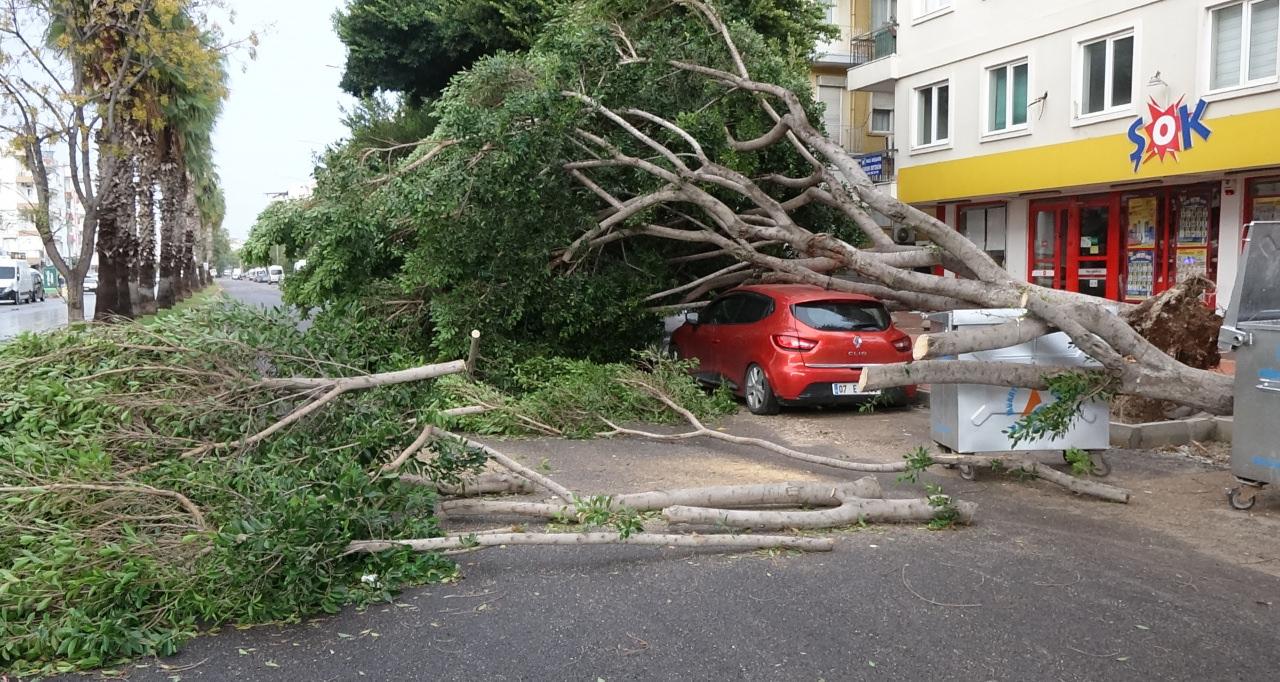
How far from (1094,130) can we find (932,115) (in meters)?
5.13

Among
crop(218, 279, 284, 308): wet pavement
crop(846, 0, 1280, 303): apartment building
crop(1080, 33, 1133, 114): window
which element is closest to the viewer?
crop(218, 279, 284, 308): wet pavement

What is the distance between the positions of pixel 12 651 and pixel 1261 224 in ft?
25.4

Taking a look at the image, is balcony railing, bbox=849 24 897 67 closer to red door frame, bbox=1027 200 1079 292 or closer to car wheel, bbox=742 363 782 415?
red door frame, bbox=1027 200 1079 292

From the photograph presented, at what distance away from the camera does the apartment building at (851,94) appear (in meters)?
29.6

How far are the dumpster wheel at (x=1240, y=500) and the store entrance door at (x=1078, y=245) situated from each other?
13111 millimetres

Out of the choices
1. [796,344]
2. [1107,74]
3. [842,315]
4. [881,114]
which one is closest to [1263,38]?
[1107,74]

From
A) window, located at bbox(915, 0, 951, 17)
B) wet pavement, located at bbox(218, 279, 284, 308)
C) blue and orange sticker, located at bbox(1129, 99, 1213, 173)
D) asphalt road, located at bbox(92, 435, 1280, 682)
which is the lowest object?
asphalt road, located at bbox(92, 435, 1280, 682)

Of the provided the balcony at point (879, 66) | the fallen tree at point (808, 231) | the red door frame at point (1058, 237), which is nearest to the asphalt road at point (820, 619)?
the fallen tree at point (808, 231)

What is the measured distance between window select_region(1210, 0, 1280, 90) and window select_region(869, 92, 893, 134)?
13.8m

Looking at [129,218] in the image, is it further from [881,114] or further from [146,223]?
[881,114]

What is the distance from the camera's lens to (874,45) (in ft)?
95.3

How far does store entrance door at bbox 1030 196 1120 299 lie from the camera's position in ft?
62.6

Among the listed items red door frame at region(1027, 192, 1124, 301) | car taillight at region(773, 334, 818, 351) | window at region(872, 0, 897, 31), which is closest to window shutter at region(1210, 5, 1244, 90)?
red door frame at region(1027, 192, 1124, 301)

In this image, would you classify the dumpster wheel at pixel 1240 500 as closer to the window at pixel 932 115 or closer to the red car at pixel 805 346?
the red car at pixel 805 346
